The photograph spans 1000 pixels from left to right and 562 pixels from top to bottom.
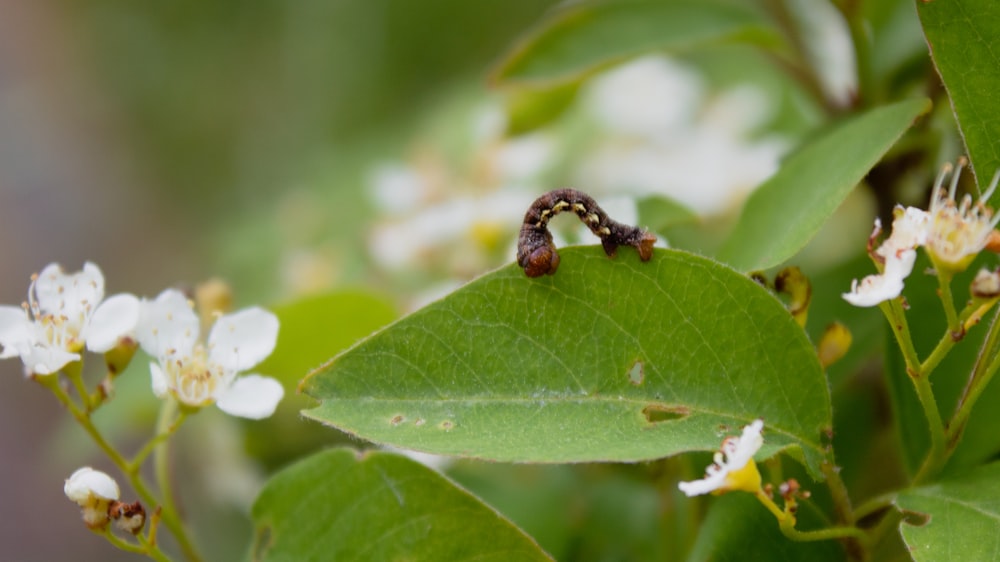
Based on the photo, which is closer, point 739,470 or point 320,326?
point 739,470

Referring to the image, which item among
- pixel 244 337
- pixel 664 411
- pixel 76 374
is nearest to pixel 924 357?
pixel 664 411

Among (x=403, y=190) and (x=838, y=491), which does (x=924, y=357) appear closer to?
(x=838, y=491)

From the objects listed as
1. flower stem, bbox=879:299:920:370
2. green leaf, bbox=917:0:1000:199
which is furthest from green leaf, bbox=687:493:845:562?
green leaf, bbox=917:0:1000:199

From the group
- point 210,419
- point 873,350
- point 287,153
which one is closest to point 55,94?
point 287,153

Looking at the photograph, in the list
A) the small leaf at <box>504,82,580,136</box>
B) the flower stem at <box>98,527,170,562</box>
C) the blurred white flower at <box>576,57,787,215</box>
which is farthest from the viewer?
the blurred white flower at <box>576,57,787,215</box>

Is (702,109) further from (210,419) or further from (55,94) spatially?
(55,94)

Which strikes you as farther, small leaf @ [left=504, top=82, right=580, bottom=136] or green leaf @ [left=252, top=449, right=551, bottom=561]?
small leaf @ [left=504, top=82, right=580, bottom=136]

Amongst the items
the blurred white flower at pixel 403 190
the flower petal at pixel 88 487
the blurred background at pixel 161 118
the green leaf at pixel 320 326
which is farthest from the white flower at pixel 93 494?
the blurred background at pixel 161 118

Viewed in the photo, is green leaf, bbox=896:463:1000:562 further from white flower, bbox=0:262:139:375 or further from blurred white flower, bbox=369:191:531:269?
blurred white flower, bbox=369:191:531:269
